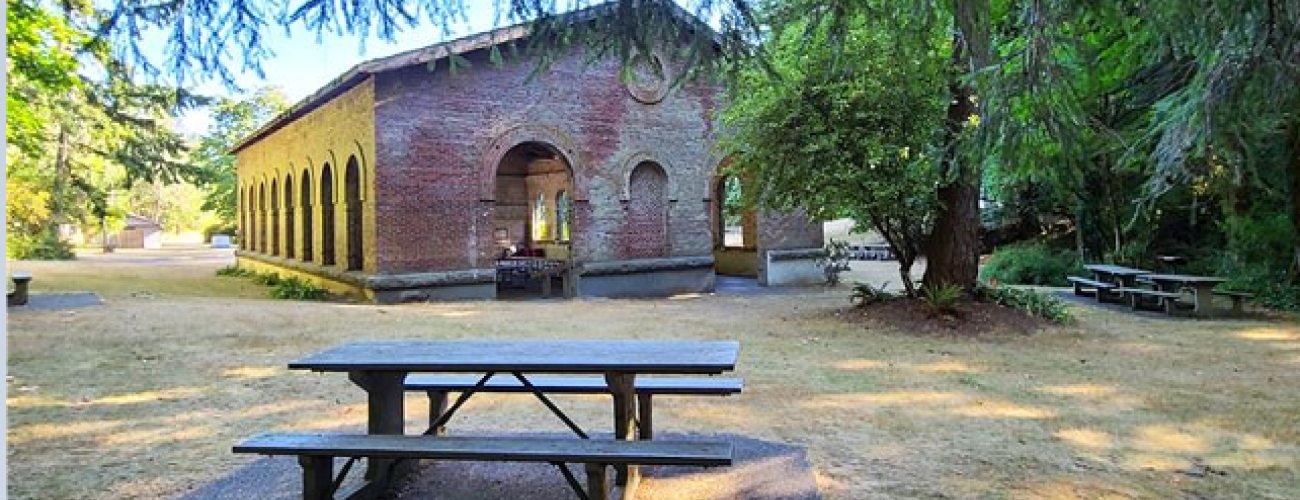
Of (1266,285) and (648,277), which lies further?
(648,277)

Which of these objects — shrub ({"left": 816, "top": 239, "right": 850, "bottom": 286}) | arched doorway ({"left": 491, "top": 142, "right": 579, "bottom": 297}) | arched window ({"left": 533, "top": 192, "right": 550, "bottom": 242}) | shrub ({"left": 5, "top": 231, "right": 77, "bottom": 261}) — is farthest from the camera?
arched window ({"left": 533, "top": 192, "right": 550, "bottom": 242})

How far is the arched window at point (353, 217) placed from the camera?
636 inches

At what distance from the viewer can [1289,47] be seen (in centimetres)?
469

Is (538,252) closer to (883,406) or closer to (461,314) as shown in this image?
(461,314)

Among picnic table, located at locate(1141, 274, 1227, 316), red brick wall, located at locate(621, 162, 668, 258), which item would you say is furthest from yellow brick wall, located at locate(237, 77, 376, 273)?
picnic table, located at locate(1141, 274, 1227, 316)

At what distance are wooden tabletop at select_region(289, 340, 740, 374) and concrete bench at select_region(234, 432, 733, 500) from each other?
33cm

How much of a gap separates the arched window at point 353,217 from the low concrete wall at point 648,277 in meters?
4.77

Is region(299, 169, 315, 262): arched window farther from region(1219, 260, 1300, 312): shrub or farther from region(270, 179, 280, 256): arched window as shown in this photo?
region(1219, 260, 1300, 312): shrub

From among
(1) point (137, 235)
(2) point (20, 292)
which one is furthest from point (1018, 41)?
(1) point (137, 235)

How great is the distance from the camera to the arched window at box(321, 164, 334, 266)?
18.2 meters

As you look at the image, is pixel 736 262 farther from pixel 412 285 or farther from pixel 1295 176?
pixel 1295 176

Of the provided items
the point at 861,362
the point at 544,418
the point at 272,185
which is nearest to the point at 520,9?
the point at 544,418

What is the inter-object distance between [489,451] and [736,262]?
18.9 meters

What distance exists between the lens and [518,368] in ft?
11.4
